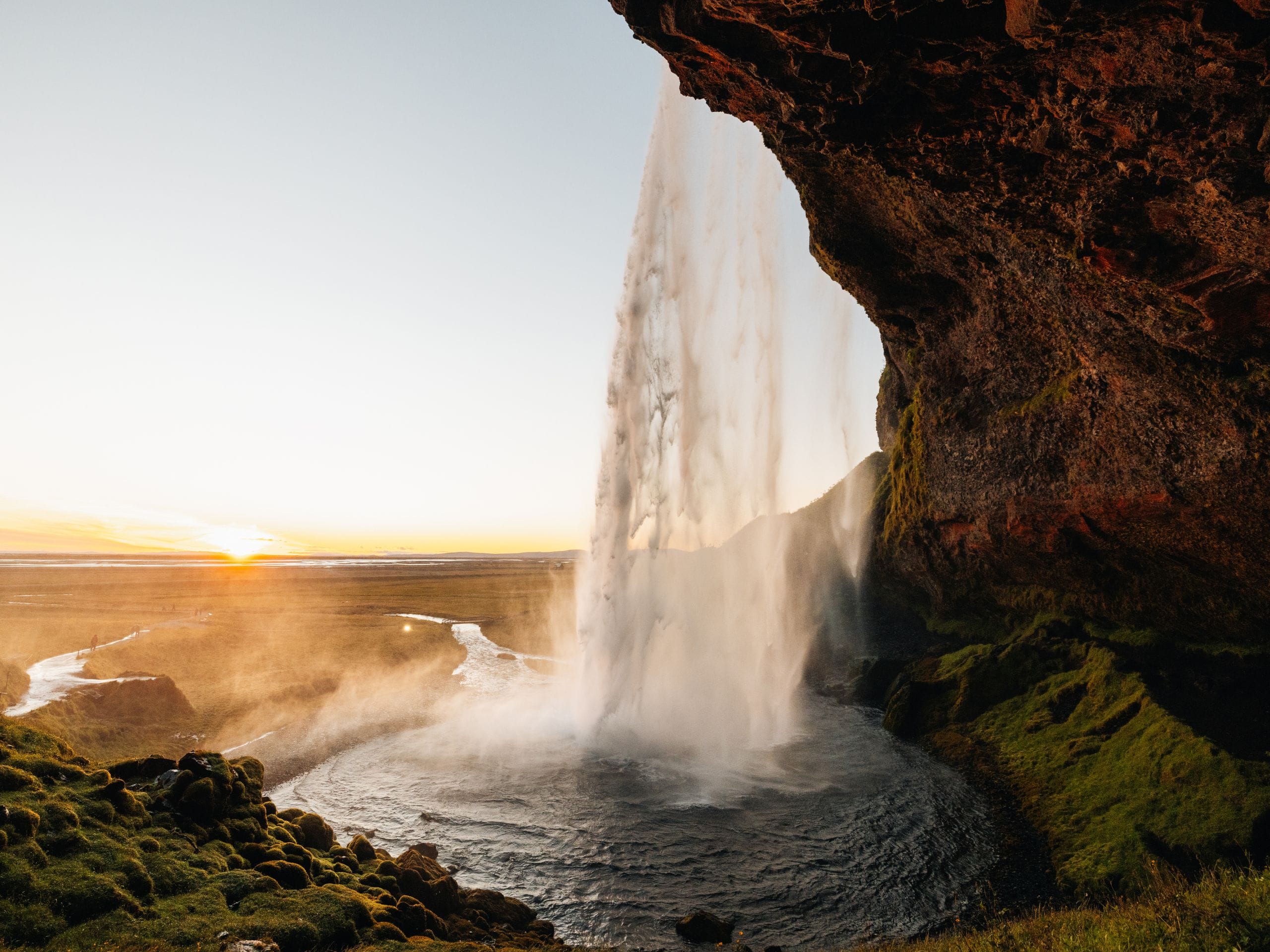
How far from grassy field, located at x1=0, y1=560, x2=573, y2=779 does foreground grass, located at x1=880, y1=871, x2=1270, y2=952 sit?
22327mm

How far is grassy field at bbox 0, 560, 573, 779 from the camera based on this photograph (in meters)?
24.6

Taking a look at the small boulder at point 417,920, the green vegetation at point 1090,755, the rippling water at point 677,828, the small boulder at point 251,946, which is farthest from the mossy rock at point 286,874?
the green vegetation at point 1090,755

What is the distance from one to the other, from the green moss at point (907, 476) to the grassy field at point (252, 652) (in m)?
26.7

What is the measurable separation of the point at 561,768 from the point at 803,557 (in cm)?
2987

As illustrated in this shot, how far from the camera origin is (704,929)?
13.1 metres

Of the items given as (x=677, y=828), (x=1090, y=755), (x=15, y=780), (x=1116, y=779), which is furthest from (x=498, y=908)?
(x=1090, y=755)

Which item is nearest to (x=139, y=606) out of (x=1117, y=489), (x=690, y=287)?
(x=690, y=287)

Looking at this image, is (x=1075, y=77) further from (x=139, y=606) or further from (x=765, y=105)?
(x=139, y=606)

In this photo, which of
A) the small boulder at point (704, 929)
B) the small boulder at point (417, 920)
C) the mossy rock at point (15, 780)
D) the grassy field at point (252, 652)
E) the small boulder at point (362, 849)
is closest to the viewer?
the mossy rock at point (15, 780)

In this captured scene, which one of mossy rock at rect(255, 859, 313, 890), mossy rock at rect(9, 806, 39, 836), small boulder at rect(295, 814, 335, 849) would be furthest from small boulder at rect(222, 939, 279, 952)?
small boulder at rect(295, 814, 335, 849)

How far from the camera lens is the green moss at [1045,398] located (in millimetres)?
19875

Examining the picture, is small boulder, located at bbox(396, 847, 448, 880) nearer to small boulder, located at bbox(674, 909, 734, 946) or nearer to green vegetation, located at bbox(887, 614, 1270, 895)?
small boulder, located at bbox(674, 909, 734, 946)

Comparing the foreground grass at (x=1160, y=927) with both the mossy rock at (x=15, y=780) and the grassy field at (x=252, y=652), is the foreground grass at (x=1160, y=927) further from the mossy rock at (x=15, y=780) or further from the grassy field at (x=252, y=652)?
the grassy field at (x=252, y=652)

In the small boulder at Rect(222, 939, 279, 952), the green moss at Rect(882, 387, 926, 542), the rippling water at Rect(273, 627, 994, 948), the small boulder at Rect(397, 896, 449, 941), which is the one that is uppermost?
the green moss at Rect(882, 387, 926, 542)
